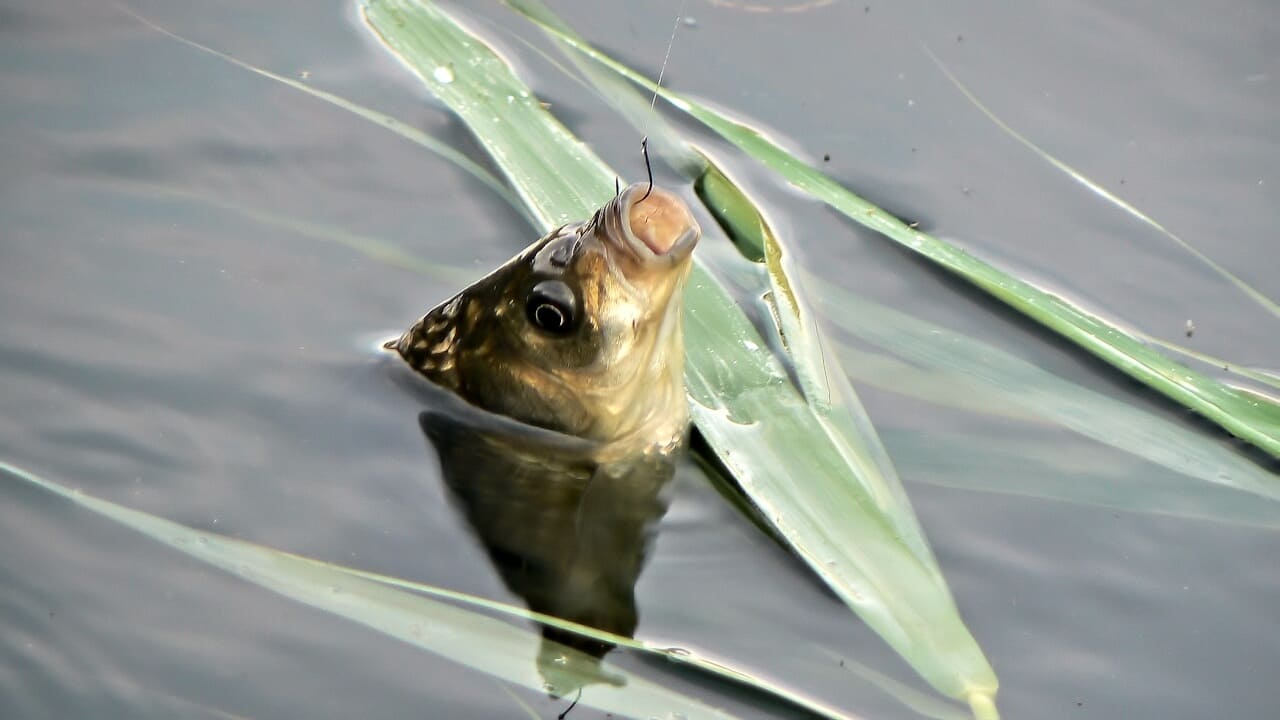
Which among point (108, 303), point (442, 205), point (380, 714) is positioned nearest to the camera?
point (380, 714)

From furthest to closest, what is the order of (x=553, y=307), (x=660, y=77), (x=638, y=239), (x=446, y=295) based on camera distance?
(x=660, y=77)
(x=446, y=295)
(x=553, y=307)
(x=638, y=239)

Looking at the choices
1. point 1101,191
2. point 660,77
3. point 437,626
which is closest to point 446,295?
point 660,77

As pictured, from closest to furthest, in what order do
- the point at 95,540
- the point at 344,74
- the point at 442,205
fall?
1. the point at 95,540
2. the point at 442,205
3. the point at 344,74

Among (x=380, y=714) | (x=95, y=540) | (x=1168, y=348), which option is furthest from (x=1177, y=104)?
(x=95, y=540)

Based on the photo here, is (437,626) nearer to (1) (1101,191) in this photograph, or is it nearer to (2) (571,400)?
(2) (571,400)

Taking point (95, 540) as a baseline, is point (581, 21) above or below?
above

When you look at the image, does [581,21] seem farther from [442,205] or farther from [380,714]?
[380,714]

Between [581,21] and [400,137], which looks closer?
Result: [400,137]

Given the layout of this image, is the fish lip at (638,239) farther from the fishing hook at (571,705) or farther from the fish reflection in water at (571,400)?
the fishing hook at (571,705)

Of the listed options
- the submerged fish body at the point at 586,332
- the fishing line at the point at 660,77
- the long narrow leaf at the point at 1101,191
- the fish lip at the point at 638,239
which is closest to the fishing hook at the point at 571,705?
the submerged fish body at the point at 586,332
